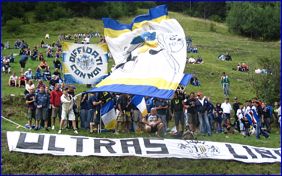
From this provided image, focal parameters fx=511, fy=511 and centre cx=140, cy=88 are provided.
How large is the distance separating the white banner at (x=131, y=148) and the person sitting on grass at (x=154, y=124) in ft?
3.88

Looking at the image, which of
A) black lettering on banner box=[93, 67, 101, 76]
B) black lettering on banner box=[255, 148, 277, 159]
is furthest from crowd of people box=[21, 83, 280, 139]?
black lettering on banner box=[255, 148, 277, 159]

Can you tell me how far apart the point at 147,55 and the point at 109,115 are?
273cm

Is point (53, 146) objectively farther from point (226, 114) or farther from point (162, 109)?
point (226, 114)

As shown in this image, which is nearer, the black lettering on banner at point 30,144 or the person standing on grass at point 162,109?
the black lettering on banner at point 30,144

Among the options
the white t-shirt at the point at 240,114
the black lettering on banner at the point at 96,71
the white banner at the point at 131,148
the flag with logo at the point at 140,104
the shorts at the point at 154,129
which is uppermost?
the black lettering on banner at the point at 96,71

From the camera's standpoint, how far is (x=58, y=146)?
16016 millimetres

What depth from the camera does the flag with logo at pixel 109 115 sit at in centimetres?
1855

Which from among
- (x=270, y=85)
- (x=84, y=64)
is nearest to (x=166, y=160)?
(x=84, y=64)

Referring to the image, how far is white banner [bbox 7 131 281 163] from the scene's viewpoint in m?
15.8

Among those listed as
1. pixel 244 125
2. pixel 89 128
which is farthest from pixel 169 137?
pixel 244 125

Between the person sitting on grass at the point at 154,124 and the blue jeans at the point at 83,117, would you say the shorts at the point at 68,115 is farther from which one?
the person sitting on grass at the point at 154,124

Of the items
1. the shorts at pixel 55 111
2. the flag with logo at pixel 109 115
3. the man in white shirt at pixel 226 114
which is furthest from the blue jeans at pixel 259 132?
the shorts at pixel 55 111

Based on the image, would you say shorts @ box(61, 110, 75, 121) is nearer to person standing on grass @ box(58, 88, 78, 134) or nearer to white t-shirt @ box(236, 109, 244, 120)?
person standing on grass @ box(58, 88, 78, 134)

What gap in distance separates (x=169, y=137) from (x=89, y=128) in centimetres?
295
